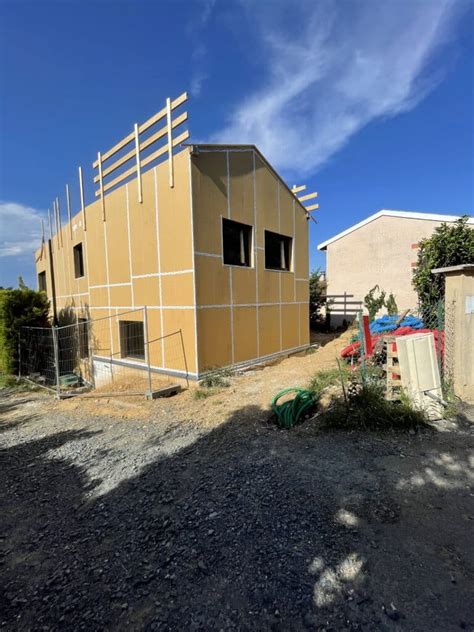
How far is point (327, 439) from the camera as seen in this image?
12.6 feet

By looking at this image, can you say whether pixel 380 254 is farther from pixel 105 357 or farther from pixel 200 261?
pixel 105 357

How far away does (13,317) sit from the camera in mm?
10539

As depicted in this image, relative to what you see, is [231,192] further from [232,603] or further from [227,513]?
[232,603]

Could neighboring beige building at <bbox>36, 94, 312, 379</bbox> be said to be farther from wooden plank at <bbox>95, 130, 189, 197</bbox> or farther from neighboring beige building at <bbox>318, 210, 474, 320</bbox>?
neighboring beige building at <bbox>318, 210, 474, 320</bbox>

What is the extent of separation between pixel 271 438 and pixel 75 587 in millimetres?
2546

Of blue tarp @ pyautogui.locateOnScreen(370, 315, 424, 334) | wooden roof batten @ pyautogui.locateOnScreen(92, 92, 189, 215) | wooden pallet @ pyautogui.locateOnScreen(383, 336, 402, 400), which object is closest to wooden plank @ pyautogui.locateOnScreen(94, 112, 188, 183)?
wooden roof batten @ pyautogui.locateOnScreen(92, 92, 189, 215)

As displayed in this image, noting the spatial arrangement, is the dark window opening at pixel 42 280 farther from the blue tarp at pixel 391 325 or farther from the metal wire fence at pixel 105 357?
the blue tarp at pixel 391 325

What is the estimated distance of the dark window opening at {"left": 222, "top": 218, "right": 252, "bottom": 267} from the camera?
8.02 m

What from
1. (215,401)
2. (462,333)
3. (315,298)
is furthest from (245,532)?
(315,298)

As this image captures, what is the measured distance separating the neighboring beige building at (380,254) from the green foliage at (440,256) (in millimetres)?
4988

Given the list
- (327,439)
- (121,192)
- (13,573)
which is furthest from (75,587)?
(121,192)

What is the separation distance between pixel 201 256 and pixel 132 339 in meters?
3.70

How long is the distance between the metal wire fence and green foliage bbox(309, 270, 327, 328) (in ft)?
35.7

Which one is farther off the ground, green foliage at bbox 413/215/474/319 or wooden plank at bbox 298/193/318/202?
wooden plank at bbox 298/193/318/202
